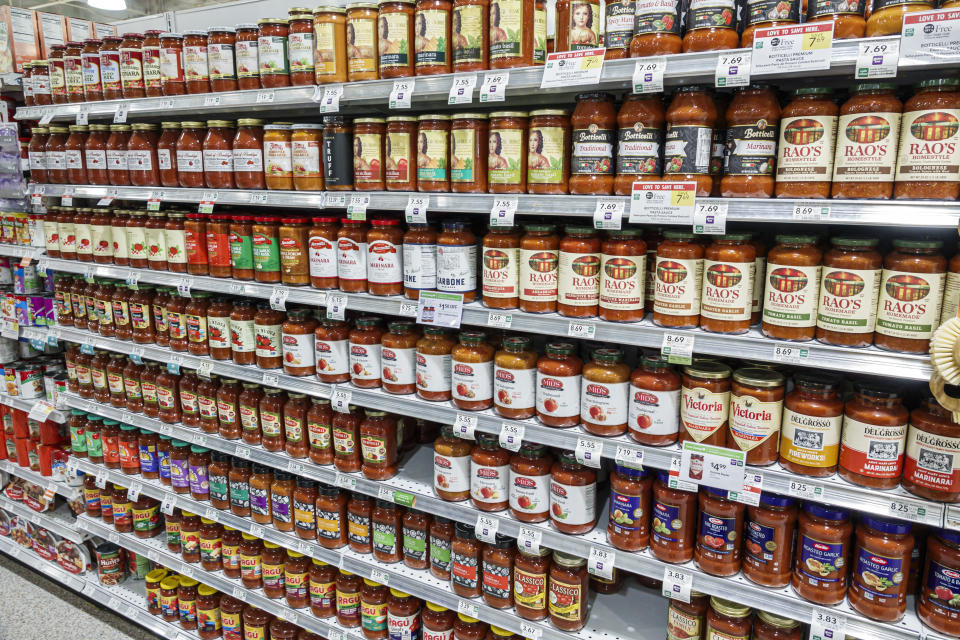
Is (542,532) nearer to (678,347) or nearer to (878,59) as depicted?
(678,347)

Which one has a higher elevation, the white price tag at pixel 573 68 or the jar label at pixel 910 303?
the white price tag at pixel 573 68

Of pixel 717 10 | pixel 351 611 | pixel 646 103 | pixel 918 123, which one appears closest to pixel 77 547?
pixel 351 611

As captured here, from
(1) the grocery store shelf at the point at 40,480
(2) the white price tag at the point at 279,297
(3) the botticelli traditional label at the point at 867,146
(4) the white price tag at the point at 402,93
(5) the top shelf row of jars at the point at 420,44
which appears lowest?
(1) the grocery store shelf at the point at 40,480

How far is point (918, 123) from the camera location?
53.6 inches

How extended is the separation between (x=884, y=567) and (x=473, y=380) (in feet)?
3.95

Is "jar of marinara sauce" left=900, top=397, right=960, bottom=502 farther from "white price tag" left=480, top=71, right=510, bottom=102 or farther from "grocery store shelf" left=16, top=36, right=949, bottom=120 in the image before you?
"white price tag" left=480, top=71, right=510, bottom=102

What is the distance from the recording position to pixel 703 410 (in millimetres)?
1690

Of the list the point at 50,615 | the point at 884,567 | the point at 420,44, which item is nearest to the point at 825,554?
the point at 884,567

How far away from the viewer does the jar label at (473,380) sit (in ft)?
6.58

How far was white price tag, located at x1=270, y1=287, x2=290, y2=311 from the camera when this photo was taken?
2.30 meters

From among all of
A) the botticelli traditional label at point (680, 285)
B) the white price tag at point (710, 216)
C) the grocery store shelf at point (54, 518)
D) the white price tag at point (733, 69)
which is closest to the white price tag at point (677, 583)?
the botticelli traditional label at point (680, 285)

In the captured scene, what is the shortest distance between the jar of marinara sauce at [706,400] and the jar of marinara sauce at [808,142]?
19.4 inches

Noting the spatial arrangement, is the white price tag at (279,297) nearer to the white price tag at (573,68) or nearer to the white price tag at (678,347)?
the white price tag at (573,68)

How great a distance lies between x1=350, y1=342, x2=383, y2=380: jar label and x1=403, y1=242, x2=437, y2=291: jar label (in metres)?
0.31
